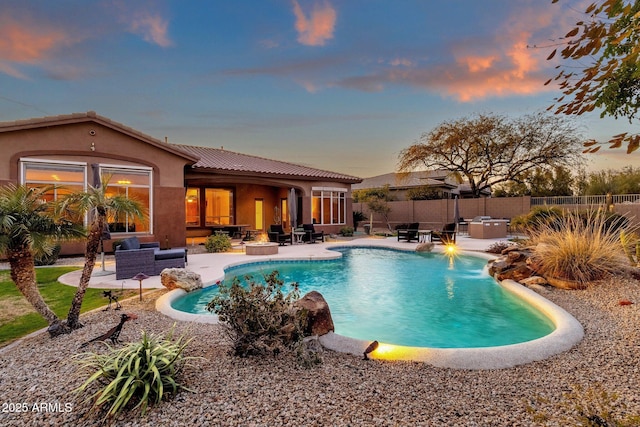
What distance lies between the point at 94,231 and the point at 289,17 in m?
10.5

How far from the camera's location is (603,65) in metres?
1.98

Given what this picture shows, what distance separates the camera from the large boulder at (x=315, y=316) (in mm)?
4531

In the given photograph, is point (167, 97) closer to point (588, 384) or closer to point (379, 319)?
point (379, 319)

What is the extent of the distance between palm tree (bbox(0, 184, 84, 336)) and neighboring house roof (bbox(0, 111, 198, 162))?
8.91 m

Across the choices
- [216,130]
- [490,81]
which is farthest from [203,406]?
[216,130]

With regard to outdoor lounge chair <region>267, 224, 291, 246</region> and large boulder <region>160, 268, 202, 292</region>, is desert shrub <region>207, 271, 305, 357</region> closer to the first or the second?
large boulder <region>160, 268, 202, 292</region>

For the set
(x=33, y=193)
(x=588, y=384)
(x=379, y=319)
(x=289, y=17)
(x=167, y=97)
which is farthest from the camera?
(x=167, y=97)

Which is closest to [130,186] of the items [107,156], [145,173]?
[145,173]

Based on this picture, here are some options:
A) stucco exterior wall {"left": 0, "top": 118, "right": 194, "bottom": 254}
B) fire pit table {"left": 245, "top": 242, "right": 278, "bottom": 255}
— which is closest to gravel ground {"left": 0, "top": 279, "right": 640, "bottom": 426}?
fire pit table {"left": 245, "top": 242, "right": 278, "bottom": 255}

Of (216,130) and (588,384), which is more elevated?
(216,130)

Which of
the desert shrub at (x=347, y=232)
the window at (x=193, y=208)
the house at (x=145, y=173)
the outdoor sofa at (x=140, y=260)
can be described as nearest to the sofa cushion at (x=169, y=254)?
the outdoor sofa at (x=140, y=260)

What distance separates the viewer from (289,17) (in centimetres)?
1198

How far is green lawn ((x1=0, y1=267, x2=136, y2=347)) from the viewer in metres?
5.08

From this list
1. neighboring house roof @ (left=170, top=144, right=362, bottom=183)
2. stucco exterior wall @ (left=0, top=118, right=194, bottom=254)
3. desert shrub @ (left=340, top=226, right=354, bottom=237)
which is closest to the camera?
stucco exterior wall @ (left=0, top=118, right=194, bottom=254)
